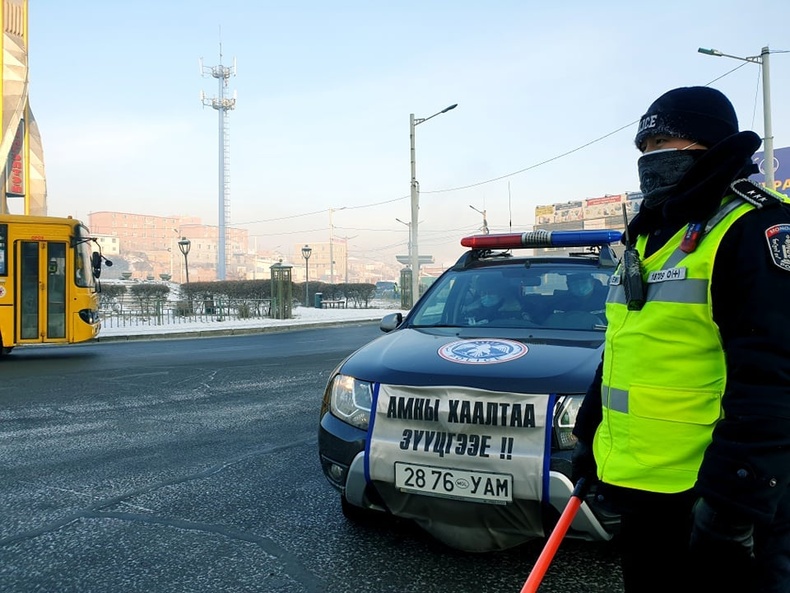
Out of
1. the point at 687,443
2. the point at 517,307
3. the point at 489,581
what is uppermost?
the point at 517,307

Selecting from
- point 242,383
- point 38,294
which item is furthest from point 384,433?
point 38,294

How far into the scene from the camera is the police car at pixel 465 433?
9.26 feet

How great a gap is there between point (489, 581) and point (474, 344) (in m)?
1.15

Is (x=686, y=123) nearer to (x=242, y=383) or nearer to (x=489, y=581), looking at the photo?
(x=489, y=581)

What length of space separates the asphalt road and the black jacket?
1.72m

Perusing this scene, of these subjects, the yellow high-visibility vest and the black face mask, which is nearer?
the yellow high-visibility vest

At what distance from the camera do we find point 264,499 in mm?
4289

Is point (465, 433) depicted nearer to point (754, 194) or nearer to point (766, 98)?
point (754, 194)

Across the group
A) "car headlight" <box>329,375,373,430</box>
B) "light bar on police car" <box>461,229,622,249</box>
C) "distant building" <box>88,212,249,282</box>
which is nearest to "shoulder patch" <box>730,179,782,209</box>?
"car headlight" <box>329,375,373,430</box>

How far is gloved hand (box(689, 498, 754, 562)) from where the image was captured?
1.54 metres

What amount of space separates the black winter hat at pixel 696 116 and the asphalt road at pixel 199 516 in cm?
209

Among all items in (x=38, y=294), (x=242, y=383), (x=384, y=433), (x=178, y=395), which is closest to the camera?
(x=384, y=433)

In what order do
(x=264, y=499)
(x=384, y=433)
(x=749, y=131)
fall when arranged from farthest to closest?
(x=264, y=499), (x=384, y=433), (x=749, y=131)

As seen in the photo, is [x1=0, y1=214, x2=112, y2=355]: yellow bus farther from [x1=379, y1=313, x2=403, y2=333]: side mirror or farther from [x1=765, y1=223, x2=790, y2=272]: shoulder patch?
[x1=765, y1=223, x2=790, y2=272]: shoulder patch
